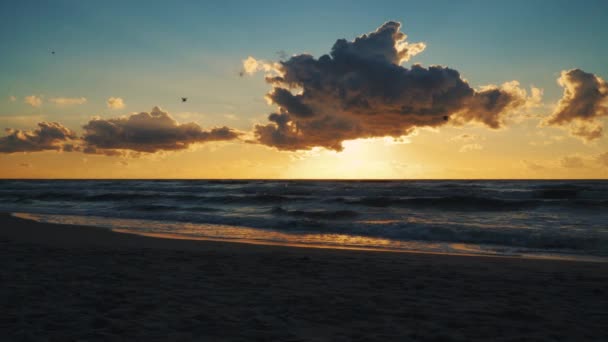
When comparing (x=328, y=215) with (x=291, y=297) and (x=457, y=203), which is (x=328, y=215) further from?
(x=291, y=297)

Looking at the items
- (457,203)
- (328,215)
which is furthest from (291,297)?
(457,203)

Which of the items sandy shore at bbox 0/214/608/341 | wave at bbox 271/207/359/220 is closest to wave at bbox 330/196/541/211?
wave at bbox 271/207/359/220

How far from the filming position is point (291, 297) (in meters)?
5.57

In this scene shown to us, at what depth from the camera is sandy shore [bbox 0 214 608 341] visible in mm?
4234

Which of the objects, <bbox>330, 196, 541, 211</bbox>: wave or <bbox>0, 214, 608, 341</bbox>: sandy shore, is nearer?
<bbox>0, 214, 608, 341</bbox>: sandy shore

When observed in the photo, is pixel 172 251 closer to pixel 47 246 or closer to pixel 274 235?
pixel 47 246

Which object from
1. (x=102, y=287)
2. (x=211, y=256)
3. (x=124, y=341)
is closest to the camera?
(x=124, y=341)

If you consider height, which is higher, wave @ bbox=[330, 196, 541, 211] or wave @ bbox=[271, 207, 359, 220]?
wave @ bbox=[330, 196, 541, 211]

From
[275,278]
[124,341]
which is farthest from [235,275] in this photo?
[124,341]

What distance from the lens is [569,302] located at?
18.1ft

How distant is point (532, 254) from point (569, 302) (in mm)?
5702

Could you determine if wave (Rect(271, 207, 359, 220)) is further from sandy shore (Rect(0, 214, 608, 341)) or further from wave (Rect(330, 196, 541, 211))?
sandy shore (Rect(0, 214, 608, 341))

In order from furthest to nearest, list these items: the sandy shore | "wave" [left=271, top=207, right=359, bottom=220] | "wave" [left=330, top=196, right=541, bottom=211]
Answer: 1. "wave" [left=330, top=196, right=541, bottom=211]
2. "wave" [left=271, top=207, right=359, bottom=220]
3. the sandy shore

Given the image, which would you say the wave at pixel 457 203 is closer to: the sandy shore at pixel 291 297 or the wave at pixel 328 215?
the wave at pixel 328 215
